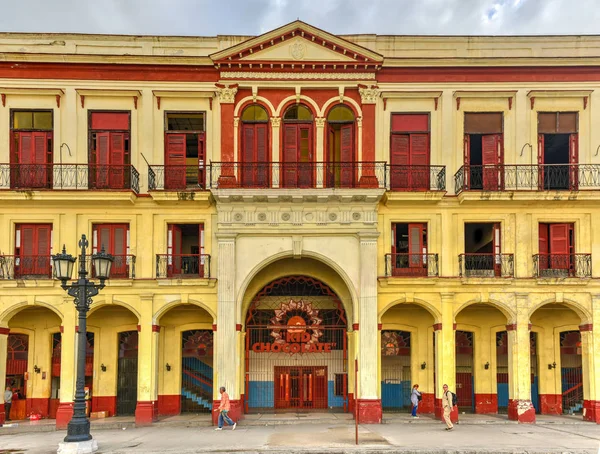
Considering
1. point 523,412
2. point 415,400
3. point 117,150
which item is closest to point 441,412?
point 415,400

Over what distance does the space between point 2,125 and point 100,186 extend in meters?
4.01

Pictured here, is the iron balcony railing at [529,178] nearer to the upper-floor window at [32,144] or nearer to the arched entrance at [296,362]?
the arched entrance at [296,362]

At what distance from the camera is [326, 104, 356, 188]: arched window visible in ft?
72.0

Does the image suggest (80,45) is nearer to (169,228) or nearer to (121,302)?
(169,228)

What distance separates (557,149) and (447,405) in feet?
32.4

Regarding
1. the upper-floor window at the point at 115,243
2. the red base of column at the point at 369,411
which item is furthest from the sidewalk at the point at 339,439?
the upper-floor window at the point at 115,243

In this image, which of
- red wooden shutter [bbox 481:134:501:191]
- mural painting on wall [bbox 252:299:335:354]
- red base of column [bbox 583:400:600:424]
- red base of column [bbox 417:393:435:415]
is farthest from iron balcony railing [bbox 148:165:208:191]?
red base of column [bbox 583:400:600:424]

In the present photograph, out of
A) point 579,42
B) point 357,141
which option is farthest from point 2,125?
point 579,42

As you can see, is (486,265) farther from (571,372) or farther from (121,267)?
(121,267)

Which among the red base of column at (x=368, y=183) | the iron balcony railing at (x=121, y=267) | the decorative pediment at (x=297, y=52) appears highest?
the decorative pediment at (x=297, y=52)

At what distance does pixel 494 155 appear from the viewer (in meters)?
22.3

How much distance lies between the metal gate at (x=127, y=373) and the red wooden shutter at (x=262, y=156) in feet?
24.3

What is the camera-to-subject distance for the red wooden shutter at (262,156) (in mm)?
21781

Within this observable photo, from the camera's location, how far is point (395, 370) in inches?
948
